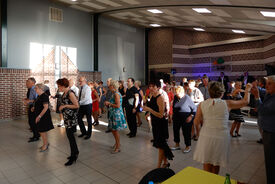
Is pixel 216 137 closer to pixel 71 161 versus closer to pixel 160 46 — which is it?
pixel 71 161

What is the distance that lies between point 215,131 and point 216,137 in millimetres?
75

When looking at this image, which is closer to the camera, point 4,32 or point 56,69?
point 4,32

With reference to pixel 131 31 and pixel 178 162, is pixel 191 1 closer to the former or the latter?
pixel 178 162

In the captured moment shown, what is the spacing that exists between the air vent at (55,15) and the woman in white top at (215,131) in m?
9.84

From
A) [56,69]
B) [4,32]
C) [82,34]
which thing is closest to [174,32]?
[82,34]

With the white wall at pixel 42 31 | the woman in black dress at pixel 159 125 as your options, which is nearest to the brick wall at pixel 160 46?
the white wall at pixel 42 31

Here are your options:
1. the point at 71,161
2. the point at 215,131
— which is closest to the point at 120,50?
the point at 71,161

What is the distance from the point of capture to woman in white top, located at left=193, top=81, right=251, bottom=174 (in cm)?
255

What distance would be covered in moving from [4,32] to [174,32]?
34.2 feet

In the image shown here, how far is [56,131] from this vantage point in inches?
260

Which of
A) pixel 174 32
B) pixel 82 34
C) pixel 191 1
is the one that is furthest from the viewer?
pixel 174 32

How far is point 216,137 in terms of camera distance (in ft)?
8.41

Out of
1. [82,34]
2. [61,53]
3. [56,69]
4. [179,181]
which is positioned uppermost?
[82,34]

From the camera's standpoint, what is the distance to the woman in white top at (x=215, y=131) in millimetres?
2553
